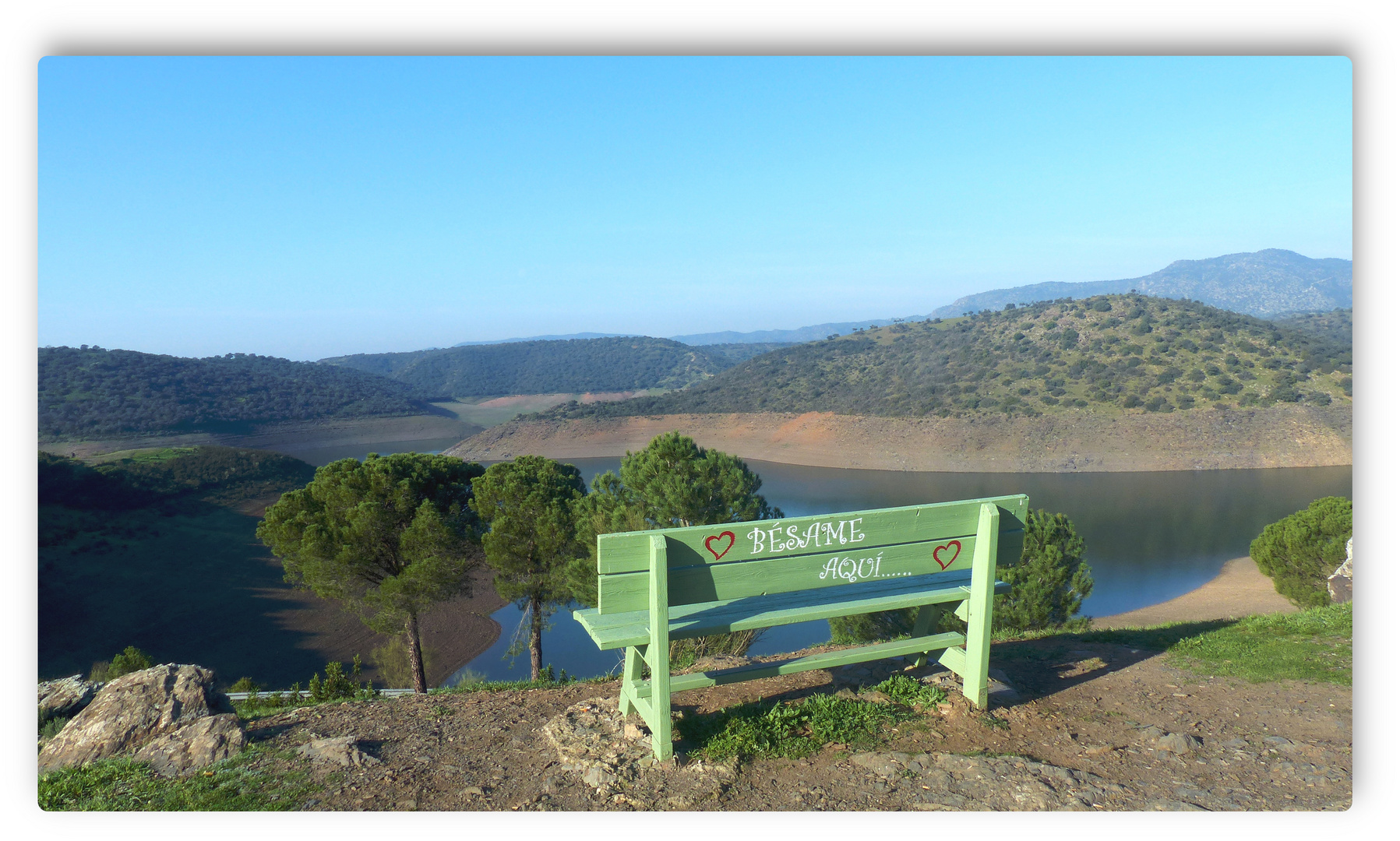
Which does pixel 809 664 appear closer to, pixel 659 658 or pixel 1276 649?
pixel 659 658

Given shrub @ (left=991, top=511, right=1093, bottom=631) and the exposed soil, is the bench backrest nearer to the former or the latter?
shrub @ (left=991, top=511, right=1093, bottom=631)

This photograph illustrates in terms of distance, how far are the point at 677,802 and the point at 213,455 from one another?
41.6 meters

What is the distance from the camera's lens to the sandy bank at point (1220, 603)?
16.5m

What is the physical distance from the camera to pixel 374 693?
543 cm

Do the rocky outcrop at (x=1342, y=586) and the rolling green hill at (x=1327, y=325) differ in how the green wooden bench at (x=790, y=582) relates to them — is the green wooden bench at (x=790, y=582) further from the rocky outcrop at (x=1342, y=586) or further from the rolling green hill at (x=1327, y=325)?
the rolling green hill at (x=1327, y=325)

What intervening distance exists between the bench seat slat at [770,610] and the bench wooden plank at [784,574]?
0.35ft

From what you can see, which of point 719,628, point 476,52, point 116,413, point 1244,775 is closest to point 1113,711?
point 1244,775

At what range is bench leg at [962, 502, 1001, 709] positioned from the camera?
3596mm

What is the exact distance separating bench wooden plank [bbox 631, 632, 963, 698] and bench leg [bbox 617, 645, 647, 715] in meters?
0.06

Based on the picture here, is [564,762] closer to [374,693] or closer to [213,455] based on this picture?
[374,693]

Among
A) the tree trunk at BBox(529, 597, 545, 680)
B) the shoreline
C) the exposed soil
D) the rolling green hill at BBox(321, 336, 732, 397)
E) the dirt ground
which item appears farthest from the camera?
the rolling green hill at BBox(321, 336, 732, 397)

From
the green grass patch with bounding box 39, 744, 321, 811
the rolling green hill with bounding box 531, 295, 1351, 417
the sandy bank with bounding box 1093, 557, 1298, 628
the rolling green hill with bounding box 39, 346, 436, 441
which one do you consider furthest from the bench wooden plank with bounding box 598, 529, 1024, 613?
the rolling green hill with bounding box 39, 346, 436, 441

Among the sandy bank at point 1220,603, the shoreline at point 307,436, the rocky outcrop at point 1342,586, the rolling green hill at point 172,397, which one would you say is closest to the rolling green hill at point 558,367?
the rolling green hill at point 172,397

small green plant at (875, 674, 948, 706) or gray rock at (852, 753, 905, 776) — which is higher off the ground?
small green plant at (875, 674, 948, 706)
